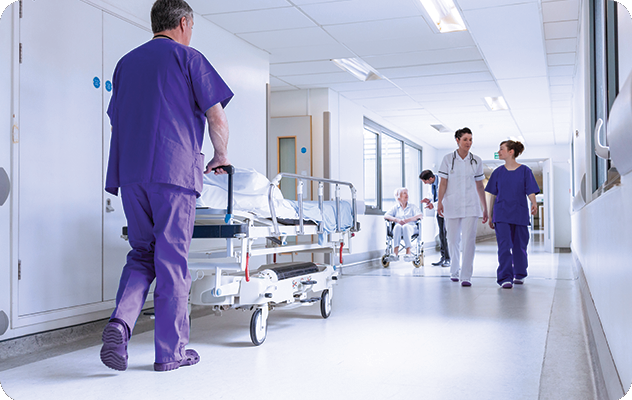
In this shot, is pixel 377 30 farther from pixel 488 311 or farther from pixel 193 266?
pixel 193 266

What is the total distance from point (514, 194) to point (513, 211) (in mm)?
167

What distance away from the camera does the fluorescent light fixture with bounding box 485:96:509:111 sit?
868 cm

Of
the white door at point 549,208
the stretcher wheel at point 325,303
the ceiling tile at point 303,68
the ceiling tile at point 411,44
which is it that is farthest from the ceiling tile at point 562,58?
the white door at point 549,208

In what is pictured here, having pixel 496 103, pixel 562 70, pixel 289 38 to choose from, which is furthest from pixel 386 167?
pixel 289 38

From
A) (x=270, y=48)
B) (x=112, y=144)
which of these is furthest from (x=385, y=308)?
(x=270, y=48)

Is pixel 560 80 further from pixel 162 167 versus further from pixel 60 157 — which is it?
pixel 162 167

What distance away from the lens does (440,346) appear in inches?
113

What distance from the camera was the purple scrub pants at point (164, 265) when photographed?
2412 millimetres

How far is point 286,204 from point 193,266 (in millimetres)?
858

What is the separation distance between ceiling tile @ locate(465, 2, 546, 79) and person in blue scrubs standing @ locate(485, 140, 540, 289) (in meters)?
0.97

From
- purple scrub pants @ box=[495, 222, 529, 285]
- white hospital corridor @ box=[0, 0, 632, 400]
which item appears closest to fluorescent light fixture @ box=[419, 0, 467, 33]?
Result: white hospital corridor @ box=[0, 0, 632, 400]

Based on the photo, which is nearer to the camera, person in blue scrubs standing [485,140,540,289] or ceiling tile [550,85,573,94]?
person in blue scrubs standing [485,140,540,289]

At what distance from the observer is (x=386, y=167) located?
10992mm

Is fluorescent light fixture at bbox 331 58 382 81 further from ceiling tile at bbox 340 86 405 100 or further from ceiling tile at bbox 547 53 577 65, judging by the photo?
ceiling tile at bbox 547 53 577 65
